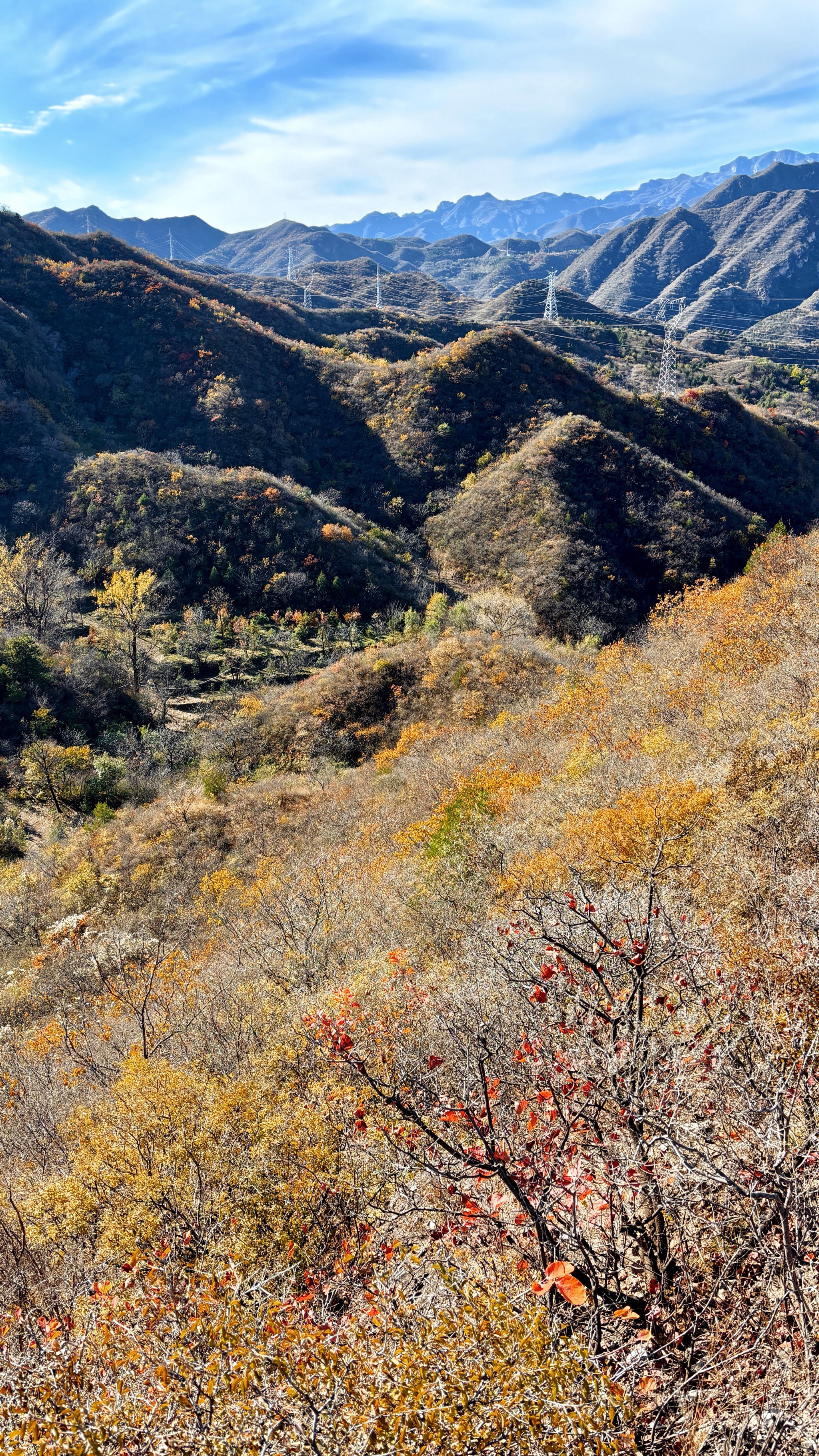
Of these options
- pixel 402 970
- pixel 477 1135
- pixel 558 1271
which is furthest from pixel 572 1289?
A: pixel 402 970

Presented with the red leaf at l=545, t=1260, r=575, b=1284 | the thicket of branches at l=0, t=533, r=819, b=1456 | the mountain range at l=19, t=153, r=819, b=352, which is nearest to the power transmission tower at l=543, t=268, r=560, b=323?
the mountain range at l=19, t=153, r=819, b=352

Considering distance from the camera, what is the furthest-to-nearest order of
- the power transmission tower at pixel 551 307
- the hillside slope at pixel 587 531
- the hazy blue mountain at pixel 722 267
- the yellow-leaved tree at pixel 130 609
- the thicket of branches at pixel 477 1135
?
the hazy blue mountain at pixel 722 267 < the power transmission tower at pixel 551 307 < the hillside slope at pixel 587 531 < the yellow-leaved tree at pixel 130 609 < the thicket of branches at pixel 477 1135

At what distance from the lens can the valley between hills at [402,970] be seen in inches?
132

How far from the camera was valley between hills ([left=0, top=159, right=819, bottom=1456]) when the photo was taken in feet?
11.0

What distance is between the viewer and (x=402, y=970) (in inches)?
377

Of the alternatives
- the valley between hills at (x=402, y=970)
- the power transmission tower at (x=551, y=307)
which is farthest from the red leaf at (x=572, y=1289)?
the power transmission tower at (x=551, y=307)

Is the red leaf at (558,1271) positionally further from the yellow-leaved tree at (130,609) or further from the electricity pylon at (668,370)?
the electricity pylon at (668,370)

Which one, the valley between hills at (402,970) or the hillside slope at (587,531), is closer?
the valley between hills at (402,970)

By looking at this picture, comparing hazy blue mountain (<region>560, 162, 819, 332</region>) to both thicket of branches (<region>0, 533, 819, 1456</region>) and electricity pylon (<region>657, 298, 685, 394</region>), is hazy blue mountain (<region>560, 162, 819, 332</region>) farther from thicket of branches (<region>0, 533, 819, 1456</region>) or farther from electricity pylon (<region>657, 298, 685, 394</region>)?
thicket of branches (<region>0, 533, 819, 1456</region>)

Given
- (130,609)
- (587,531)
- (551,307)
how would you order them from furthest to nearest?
(551,307)
(587,531)
(130,609)

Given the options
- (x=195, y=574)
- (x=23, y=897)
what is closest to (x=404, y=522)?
(x=195, y=574)

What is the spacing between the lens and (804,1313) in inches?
120

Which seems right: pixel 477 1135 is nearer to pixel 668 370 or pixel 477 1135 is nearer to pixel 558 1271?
pixel 558 1271

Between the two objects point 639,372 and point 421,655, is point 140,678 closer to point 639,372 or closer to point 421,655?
point 421,655
